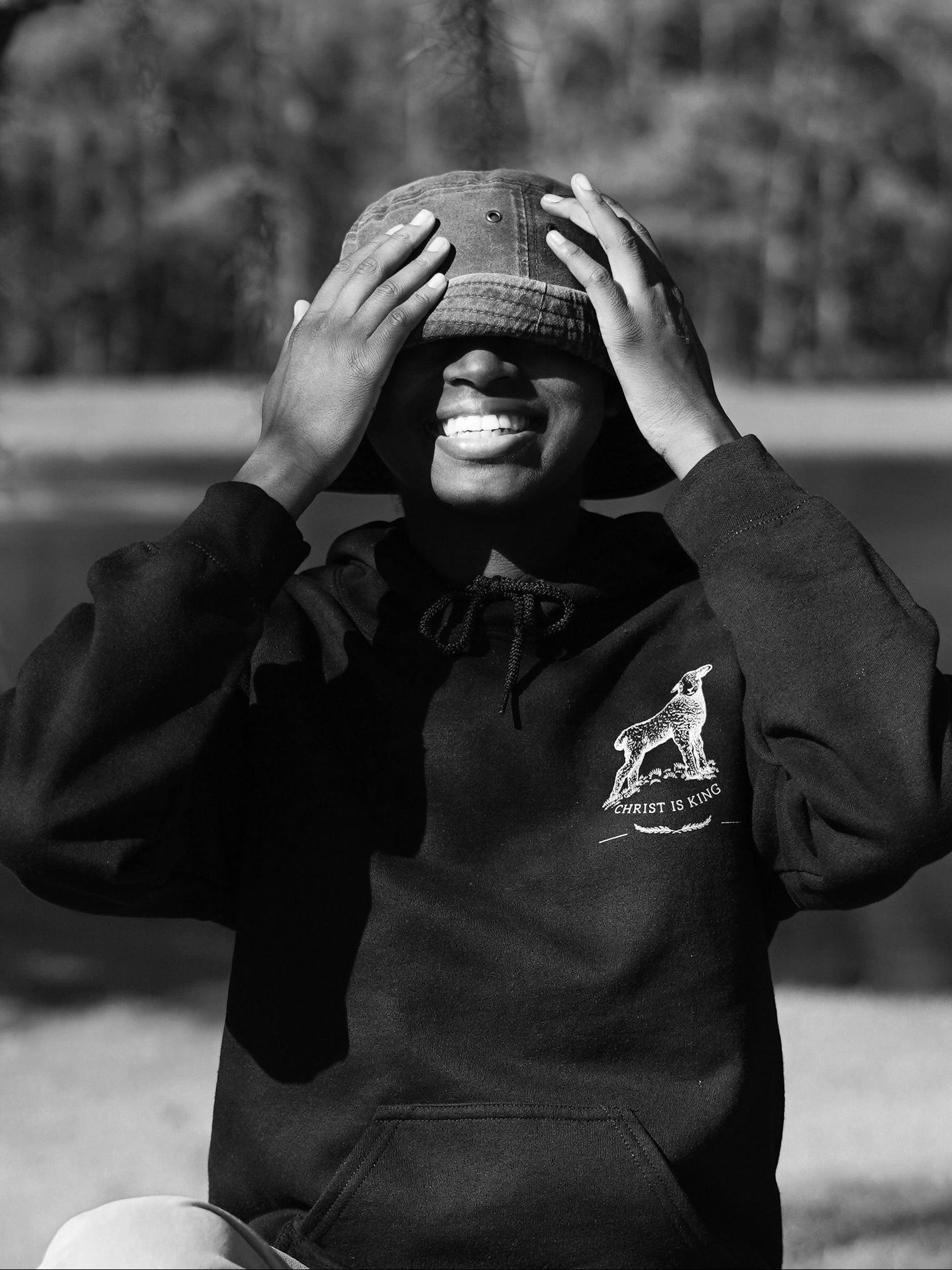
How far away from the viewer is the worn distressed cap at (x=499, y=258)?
1.66m

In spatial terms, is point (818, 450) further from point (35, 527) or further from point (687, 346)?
point (687, 346)

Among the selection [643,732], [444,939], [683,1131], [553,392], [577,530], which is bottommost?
[683,1131]

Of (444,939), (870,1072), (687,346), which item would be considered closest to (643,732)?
(444,939)

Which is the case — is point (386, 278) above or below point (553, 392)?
above

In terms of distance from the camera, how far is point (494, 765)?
1.71m

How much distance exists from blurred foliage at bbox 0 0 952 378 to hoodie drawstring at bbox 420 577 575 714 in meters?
1.31

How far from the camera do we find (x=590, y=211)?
1710mm

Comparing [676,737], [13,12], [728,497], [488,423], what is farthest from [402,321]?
[13,12]

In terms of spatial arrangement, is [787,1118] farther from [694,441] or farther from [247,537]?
[247,537]

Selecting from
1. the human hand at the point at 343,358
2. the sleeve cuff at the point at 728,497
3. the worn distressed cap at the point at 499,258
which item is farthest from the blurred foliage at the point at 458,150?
the sleeve cuff at the point at 728,497

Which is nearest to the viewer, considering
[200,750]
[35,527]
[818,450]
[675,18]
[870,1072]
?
[200,750]

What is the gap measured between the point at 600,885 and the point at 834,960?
120 inches

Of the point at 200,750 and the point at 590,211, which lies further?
the point at 590,211

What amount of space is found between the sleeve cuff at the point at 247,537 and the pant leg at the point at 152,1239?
57 centimetres
